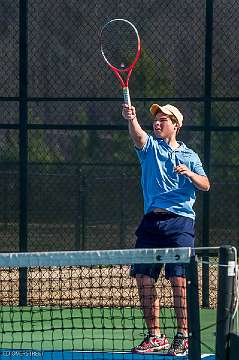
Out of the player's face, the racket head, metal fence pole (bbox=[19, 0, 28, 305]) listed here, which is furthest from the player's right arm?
the racket head

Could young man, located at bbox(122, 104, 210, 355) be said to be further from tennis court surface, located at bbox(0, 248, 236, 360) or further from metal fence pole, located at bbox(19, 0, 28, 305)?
metal fence pole, located at bbox(19, 0, 28, 305)

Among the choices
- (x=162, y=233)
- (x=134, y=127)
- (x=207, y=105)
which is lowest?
(x=162, y=233)

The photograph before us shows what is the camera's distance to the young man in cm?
738

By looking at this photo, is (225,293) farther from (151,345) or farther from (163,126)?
(163,126)

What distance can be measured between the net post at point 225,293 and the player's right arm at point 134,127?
5.03ft

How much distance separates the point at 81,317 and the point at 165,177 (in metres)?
1.06

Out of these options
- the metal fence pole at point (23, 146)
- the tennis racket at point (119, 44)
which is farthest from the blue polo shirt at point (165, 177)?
the tennis racket at point (119, 44)

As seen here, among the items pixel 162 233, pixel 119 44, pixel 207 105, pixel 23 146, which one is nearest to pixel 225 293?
pixel 162 233

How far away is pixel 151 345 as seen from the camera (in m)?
7.32

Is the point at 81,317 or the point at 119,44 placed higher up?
the point at 119,44

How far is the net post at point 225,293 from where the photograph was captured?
5898 millimetres

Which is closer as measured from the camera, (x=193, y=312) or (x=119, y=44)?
(x=193, y=312)

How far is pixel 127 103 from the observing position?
727cm

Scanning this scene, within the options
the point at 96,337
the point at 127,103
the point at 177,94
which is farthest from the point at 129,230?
the point at 127,103
